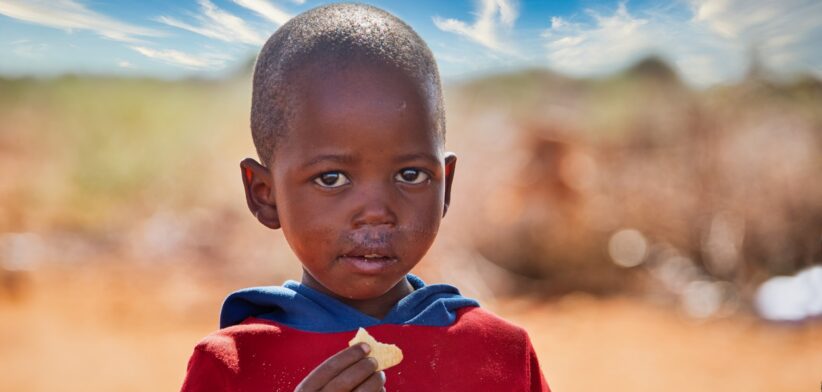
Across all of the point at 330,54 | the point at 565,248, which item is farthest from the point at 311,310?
the point at 565,248

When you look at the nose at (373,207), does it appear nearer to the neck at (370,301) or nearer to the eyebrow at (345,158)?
the eyebrow at (345,158)

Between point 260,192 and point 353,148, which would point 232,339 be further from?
point 353,148

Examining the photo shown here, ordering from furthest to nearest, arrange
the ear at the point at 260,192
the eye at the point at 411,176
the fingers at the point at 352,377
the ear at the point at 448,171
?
the ear at the point at 448,171, the ear at the point at 260,192, the eye at the point at 411,176, the fingers at the point at 352,377

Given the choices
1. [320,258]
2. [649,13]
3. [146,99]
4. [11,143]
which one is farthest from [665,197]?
[11,143]

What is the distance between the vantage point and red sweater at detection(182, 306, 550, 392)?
1694mm

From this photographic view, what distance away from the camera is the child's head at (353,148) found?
172 centimetres

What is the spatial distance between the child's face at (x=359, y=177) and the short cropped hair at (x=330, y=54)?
0.03 meters

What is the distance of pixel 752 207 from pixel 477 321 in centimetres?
674

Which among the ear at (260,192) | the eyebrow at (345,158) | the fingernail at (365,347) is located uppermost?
the eyebrow at (345,158)

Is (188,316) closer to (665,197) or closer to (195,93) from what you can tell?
(665,197)

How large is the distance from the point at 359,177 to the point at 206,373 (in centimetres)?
53

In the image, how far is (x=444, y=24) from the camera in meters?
2.45

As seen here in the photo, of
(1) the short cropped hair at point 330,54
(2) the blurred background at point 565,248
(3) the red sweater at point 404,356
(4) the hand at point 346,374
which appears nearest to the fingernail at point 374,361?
(4) the hand at point 346,374

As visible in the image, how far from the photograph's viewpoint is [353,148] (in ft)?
5.61
